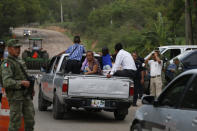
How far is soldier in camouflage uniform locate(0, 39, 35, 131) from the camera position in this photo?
9.32 meters

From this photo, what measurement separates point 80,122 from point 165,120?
7.27 metres

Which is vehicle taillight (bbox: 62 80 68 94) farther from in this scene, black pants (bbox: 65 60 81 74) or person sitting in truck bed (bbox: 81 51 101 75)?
person sitting in truck bed (bbox: 81 51 101 75)

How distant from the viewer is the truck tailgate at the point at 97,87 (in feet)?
45.5

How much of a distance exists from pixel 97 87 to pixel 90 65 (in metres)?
1.45

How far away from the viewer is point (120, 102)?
14023 mm

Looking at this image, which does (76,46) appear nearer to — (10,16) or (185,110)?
(185,110)

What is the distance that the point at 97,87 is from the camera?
1390 centimetres

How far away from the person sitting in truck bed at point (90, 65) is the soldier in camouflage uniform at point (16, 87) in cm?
561

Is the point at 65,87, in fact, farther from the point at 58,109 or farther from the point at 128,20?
the point at 128,20

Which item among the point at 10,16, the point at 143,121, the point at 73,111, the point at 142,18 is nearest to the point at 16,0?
the point at 10,16

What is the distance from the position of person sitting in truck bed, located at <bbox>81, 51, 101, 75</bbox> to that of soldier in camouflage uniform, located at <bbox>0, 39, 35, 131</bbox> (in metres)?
5.61

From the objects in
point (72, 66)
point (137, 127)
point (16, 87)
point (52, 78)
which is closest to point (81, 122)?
point (72, 66)

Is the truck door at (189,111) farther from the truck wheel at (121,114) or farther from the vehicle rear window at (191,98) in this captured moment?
the truck wheel at (121,114)

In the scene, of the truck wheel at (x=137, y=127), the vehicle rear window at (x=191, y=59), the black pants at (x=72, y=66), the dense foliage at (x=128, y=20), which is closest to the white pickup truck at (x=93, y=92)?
the black pants at (x=72, y=66)
